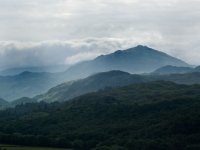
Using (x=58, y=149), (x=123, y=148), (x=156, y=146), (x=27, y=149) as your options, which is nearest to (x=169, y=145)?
(x=156, y=146)

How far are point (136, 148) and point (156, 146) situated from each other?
8148 millimetres

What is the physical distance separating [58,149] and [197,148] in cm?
5569

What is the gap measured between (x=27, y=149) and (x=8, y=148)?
25.6 ft

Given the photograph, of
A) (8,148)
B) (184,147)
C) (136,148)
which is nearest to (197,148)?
(184,147)

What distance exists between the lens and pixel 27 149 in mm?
197375

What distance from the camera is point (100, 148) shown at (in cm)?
19225

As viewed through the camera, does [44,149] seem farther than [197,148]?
Yes

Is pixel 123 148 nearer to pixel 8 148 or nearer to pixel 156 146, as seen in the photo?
pixel 156 146

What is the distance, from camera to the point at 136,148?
198 m

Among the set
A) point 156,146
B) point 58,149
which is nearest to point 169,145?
point 156,146

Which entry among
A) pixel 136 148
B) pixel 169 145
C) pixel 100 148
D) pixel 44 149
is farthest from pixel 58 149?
pixel 169 145

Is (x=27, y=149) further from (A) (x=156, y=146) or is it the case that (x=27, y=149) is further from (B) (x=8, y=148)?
(A) (x=156, y=146)

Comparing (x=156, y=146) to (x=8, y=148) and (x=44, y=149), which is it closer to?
(x=44, y=149)

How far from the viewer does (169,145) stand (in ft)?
648
